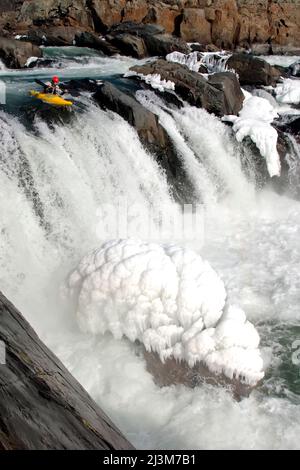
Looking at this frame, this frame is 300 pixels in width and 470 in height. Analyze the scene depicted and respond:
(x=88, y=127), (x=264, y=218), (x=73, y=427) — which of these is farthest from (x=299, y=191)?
(x=73, y=427)

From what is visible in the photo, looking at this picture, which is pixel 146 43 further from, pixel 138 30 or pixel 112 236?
pixel 112 236

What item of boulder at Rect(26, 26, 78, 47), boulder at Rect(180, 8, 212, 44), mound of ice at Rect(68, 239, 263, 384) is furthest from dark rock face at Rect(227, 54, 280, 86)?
mound of ice at Rect(68, 239, 263, 384)

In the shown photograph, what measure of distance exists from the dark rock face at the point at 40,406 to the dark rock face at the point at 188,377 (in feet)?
5.61

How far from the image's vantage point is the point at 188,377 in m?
5.69

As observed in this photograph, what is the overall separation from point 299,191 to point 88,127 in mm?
6807

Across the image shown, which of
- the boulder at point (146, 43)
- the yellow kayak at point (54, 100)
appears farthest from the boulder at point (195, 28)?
the yellow kayak at point (54, 100)

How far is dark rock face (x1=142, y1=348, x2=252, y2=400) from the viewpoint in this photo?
5.61 meters

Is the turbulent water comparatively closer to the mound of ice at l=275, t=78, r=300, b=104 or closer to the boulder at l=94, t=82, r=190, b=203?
the boulder at l=94, t=82, r=190, b=203

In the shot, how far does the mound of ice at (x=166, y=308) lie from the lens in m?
5.65

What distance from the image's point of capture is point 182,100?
14.2 m

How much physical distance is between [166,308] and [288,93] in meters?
14.8

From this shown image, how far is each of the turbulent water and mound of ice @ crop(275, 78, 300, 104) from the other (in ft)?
18.7

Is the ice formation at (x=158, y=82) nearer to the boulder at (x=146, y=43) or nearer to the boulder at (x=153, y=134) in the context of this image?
the boulder at (x=153, y=134)

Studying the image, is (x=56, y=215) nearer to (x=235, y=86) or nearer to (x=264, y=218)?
(x=264, y=218)
